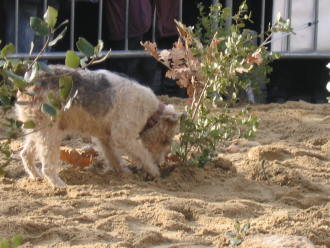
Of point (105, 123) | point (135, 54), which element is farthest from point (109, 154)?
point (135, 54)

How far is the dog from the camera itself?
20.7 feet

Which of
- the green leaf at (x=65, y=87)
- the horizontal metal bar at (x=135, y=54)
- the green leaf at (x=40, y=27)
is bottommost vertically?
the horizontal metal bar at (x=135, y=54)

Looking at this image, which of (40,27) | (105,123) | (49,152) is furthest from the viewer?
(105,123)

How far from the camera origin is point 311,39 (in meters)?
11.2

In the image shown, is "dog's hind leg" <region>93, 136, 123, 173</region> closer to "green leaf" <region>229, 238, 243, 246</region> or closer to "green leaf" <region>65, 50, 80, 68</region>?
"green leaf" <region>229, 238, 243, 246</region>

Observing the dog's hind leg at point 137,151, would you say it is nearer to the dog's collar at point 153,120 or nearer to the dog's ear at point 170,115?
the dog's collar at point 153,120

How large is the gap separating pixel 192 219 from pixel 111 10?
5789 mm

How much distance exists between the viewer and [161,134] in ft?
22.9

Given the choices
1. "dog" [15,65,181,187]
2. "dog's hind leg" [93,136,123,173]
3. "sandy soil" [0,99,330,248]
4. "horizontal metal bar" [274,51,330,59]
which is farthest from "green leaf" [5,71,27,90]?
"horizontal metal bar" [274,51,330,59]

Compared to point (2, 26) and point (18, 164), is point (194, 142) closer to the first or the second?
point (18, 164)

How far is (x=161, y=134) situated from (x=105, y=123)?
595 mm

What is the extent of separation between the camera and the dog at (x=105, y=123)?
20.7 feet

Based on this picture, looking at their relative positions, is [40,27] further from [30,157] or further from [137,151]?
[137,151]

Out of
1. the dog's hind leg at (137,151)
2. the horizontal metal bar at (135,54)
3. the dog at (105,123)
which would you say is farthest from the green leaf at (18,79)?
the horizontal metal bar at (135,54)
